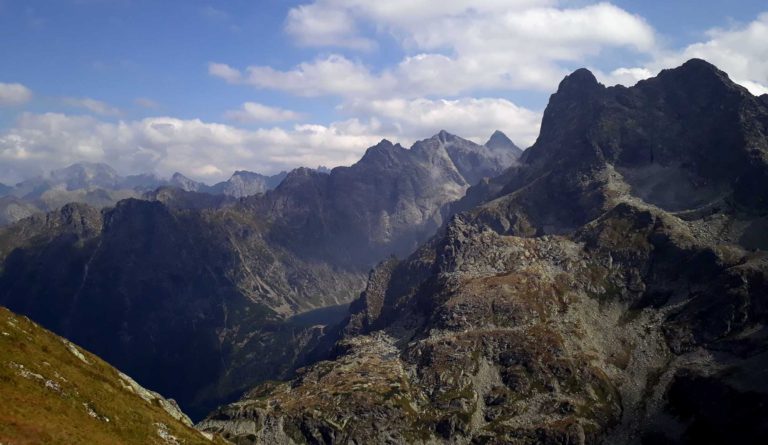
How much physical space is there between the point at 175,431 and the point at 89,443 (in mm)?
24210

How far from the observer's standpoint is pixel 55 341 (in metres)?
105

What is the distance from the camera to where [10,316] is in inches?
3949

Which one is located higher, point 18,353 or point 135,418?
point 18,353

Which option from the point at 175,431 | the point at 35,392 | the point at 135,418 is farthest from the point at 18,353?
the point at 175,431

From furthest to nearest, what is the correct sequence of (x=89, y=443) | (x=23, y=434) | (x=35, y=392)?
1. (x=35, y=392)
2. (x=89, y=443)
3. (x=23, y=434)

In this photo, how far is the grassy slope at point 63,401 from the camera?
67.9 meters

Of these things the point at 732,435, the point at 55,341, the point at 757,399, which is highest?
the point at 55,341

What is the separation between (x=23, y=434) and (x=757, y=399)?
729 feet

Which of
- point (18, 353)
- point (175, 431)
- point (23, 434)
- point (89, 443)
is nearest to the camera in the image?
A: point (23, 434)

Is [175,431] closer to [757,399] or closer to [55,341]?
[55,341]

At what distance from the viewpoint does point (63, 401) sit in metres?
79.1

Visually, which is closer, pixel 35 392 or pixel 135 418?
pixel 35 392

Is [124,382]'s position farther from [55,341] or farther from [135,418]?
[135,418]

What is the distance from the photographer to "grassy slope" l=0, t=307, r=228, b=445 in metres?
67.9
